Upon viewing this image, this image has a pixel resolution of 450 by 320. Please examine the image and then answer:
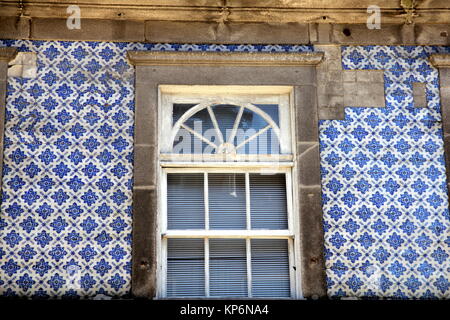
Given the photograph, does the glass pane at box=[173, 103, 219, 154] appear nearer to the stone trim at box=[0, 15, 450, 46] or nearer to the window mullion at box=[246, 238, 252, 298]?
the stone trim at box=[0, 15, 450, 46]

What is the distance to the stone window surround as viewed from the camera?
7.31m

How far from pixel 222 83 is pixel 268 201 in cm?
117

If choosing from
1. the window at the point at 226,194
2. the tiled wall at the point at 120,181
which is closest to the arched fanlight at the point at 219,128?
the window at the point at 226,194

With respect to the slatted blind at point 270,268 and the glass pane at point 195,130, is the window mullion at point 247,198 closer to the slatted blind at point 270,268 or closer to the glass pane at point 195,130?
the slatted blind at point 270,268

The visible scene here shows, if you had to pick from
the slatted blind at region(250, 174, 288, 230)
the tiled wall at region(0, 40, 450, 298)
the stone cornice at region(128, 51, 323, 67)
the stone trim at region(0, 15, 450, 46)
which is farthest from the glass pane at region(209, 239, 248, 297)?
the stone trim at region(0, 15, 450, 46)

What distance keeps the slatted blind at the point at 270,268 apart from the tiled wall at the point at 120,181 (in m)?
0.42

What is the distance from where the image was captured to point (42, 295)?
23.5 ft

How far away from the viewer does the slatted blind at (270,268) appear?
24.5 ft

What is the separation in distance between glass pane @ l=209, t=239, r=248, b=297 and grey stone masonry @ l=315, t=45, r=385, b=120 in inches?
57.0

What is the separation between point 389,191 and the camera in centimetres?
761

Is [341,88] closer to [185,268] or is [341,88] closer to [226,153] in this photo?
[226,153]
